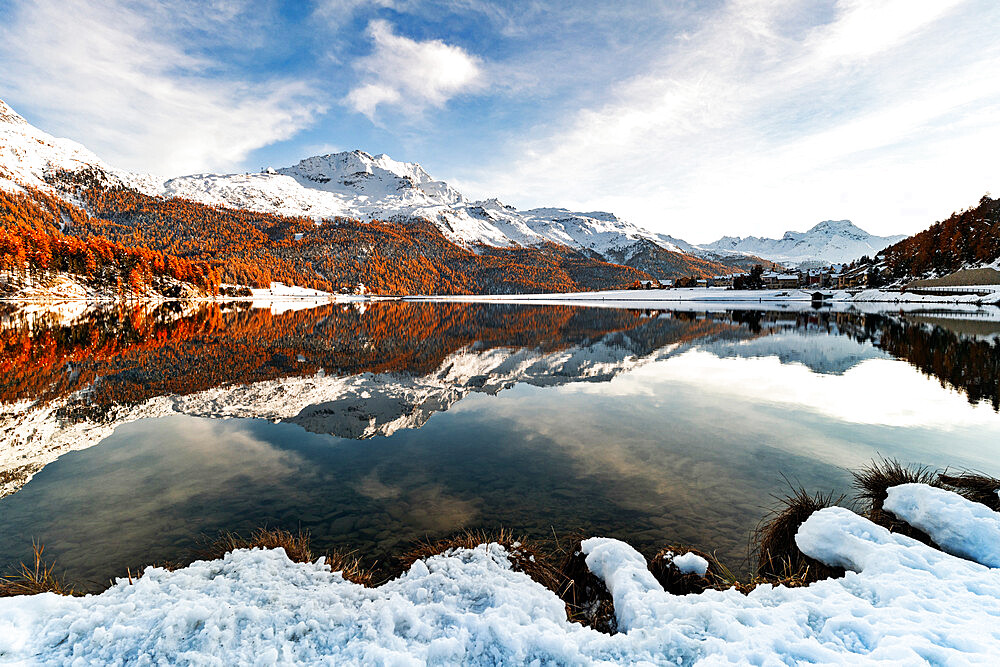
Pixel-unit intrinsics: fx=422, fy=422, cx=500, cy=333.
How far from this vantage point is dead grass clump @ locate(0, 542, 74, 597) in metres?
6.25

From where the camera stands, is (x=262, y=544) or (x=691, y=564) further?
(x=262, y=544)

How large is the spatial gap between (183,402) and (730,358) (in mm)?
32966

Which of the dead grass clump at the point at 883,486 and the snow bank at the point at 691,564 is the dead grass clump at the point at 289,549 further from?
the dead grass clump at the point at 883,486

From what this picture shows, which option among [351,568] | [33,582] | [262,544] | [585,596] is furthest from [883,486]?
[33,582]

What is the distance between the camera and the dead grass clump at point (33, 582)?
625cm

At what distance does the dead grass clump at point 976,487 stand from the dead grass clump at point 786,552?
2665mm

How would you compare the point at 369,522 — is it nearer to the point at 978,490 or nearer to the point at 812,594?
the point at 812,594

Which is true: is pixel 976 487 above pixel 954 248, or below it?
below

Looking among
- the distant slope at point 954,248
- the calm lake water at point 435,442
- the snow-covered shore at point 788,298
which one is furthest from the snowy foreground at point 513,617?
the distant slope at point 954,248

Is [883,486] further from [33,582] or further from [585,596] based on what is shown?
[33,582]

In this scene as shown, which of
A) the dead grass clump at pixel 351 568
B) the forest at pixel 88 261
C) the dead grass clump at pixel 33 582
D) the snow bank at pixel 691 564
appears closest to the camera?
the dead grass clump at pixel 33 582

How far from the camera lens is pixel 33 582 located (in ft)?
21.6

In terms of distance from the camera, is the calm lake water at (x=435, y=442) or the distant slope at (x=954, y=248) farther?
the distant slope at (x=954, y=248)

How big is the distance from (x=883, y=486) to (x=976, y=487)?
189 centimetres
